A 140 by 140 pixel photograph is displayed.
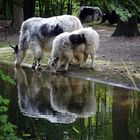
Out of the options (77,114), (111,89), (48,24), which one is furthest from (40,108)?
(48,24)

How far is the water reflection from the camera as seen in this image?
34.6ft

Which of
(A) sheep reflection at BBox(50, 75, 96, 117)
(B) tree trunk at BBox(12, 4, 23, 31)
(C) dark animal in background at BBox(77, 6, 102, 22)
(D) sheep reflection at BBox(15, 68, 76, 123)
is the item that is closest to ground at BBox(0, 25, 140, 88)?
(A) sheep reflection at BBox(50, 75, 96, 117)

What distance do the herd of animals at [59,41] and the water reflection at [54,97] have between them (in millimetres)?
739

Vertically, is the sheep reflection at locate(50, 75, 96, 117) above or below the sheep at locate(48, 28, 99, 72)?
below

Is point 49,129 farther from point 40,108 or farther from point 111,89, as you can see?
point 111,89

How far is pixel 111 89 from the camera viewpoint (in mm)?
12969

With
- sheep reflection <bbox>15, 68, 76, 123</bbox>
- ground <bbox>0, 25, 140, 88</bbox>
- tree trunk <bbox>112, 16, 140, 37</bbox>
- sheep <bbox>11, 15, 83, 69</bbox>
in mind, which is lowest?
sheep reflection <bbox>15, 68, 76, 123</bbox>

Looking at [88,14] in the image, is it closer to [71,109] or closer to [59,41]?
[59,41]

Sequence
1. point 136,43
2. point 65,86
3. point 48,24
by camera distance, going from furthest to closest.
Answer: point 136,43
point 48,24
point 65,86

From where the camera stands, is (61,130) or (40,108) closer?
(61,130)

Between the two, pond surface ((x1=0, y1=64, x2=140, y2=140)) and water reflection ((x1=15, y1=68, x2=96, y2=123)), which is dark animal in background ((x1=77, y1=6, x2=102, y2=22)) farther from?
pond surface ((x1=0, y1=64, x2=140, y2=140))

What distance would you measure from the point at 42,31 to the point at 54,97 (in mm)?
4542

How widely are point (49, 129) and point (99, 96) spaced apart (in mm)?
3221

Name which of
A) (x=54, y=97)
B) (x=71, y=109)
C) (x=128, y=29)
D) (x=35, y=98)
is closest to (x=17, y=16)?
(x=128, y=29)
